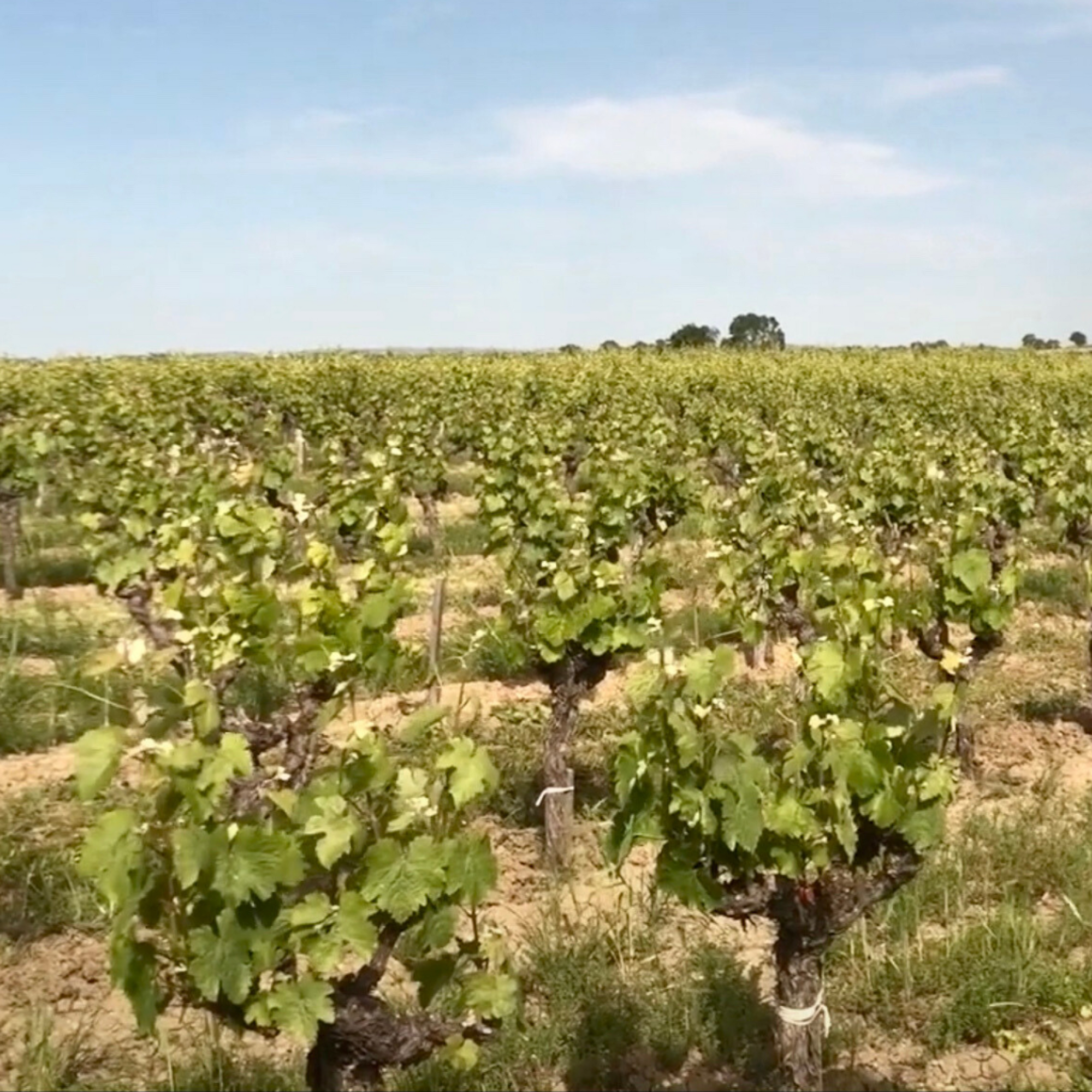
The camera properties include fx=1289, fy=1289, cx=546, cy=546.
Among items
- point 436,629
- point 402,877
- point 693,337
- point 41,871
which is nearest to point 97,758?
point 402,877

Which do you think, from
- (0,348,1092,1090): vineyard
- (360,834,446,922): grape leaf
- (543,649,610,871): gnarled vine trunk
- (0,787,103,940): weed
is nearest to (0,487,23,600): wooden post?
(0,348,1092,1090): vineyard

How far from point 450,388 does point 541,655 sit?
14.6 meters

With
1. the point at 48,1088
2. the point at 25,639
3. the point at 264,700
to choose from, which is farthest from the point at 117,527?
the point at 48,1088

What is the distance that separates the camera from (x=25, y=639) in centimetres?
978

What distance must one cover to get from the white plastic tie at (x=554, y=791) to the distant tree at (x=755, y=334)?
4209cm

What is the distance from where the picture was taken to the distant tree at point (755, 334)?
2004 inches

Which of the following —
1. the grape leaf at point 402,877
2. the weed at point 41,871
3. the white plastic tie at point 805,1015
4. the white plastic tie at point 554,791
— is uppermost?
the grape leaf at point 402,877

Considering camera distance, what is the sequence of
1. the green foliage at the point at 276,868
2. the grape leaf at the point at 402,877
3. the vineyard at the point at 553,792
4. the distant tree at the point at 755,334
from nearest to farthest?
the green foliage at the point at 276,868 → the grape leaf at the point at 402,877 → the vineyard at the point at 553,792 → the distant tree at the point at 755,334

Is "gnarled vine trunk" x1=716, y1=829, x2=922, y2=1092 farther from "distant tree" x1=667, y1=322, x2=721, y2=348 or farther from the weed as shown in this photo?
"distant tree" x1=667, y1=322, x2=721, y2=348

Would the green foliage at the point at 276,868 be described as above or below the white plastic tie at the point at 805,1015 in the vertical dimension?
above

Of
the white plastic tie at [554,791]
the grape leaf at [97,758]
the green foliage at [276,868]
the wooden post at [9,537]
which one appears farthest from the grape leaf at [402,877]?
the wooden post at [9,537]

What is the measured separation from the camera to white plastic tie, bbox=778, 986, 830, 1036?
4082 millimetres

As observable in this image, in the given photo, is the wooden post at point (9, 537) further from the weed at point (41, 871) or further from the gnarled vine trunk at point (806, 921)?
the gnarled vine trunk at point (806, 921)

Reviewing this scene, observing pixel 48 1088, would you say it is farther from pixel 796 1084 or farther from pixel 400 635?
pixel 400 635
